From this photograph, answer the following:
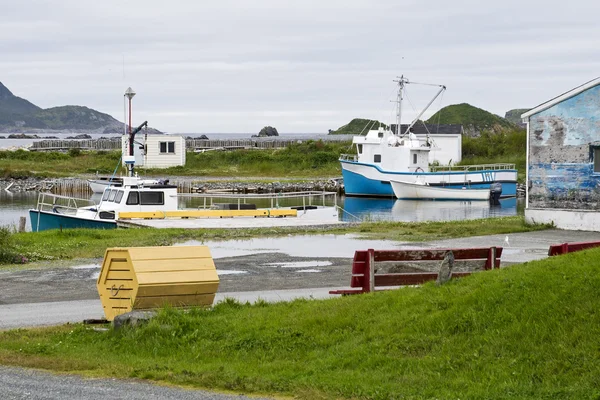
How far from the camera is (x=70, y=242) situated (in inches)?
1013

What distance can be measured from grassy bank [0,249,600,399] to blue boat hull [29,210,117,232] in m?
21.6

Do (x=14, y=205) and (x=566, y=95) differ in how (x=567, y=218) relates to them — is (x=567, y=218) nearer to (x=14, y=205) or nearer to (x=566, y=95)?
(x=566, y=95)

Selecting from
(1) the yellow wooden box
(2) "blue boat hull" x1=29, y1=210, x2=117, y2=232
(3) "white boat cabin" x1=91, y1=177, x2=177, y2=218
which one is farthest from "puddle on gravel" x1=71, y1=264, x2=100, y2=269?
(3) "white boat cabin" x1=91, y1=177, x2=177, y2=218

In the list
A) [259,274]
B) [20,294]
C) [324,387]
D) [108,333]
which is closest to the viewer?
[324,387]

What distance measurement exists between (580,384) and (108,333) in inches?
238

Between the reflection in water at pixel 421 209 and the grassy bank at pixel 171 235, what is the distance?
629 inches

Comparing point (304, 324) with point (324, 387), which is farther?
point (304, 324)

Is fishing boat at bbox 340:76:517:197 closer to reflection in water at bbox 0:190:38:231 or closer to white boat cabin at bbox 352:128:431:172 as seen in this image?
white boat cabin at bbox 352:128:431:172

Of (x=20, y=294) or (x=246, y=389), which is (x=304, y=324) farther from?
(x=20, y=294)

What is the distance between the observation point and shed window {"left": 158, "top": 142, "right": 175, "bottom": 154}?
262 ft

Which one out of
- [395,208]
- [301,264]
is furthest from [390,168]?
[301,264]

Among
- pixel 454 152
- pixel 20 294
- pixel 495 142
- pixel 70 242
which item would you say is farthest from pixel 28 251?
pixel 495 142

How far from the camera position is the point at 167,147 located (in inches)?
3147

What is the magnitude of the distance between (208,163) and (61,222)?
2091 inches
